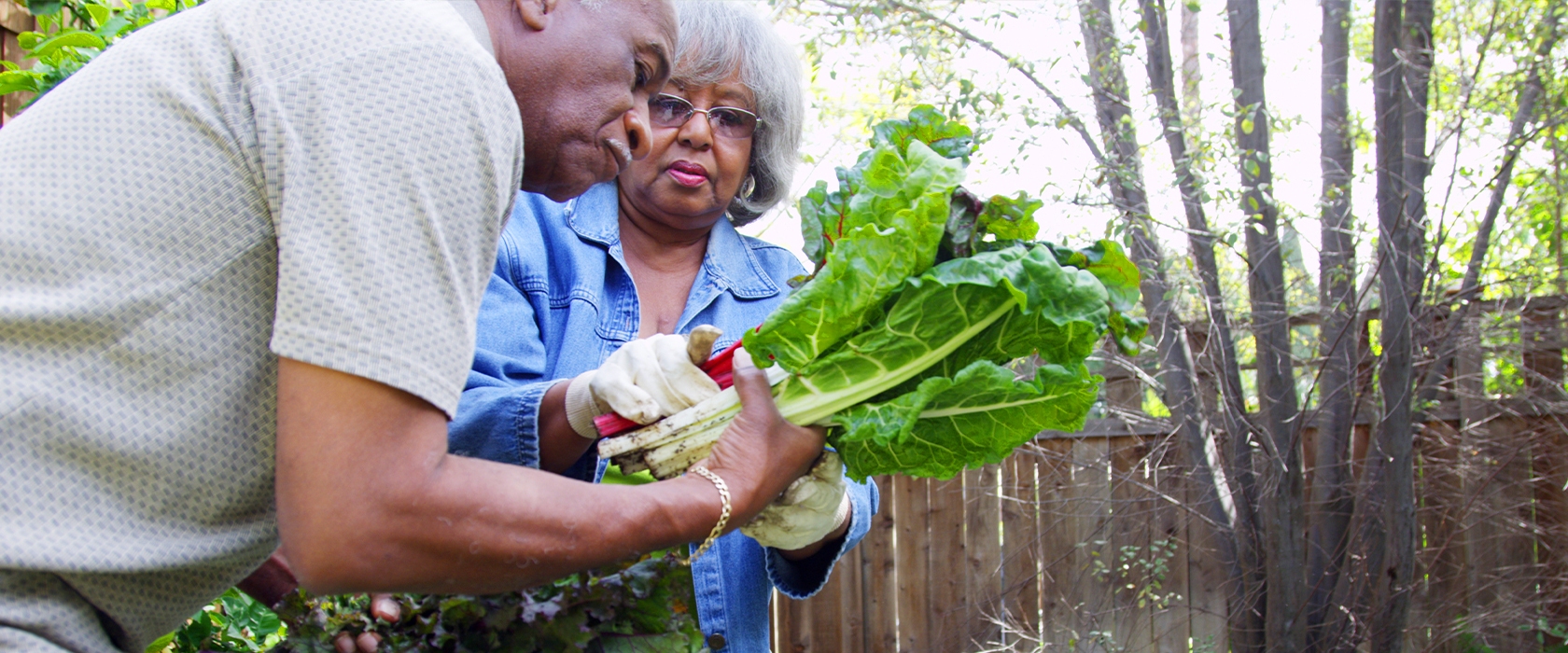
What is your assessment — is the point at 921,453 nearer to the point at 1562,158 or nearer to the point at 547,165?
the point at 547,165

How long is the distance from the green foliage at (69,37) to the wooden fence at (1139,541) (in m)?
4.50

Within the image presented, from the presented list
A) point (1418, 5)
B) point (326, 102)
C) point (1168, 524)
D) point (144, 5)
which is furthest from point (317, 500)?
point (1168, 524)

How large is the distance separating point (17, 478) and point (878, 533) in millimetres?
5404

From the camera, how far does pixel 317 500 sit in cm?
109

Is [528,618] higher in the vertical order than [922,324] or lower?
lower

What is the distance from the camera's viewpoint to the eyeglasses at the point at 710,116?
8.31ft

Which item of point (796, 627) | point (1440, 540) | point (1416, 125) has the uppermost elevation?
point (1416, 125)

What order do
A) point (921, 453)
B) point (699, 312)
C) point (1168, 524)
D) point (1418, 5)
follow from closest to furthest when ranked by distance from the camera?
point (921, 453) < point (699, 312) < point (1418, 5) < point (1168, 524)

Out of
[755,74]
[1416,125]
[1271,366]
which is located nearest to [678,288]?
[755,74]

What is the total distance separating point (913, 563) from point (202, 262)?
214 inches

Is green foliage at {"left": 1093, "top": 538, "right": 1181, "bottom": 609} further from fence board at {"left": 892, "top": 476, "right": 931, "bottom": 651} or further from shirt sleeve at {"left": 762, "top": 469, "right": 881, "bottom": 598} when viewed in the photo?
shirt sleeve at {"left": 762, "top": 469, "right": 881, "bottom": 598}

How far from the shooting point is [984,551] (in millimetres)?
5992

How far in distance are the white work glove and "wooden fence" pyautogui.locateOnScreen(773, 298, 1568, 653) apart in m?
3.73

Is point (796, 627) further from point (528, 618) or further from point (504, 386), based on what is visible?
point (528, 618)
